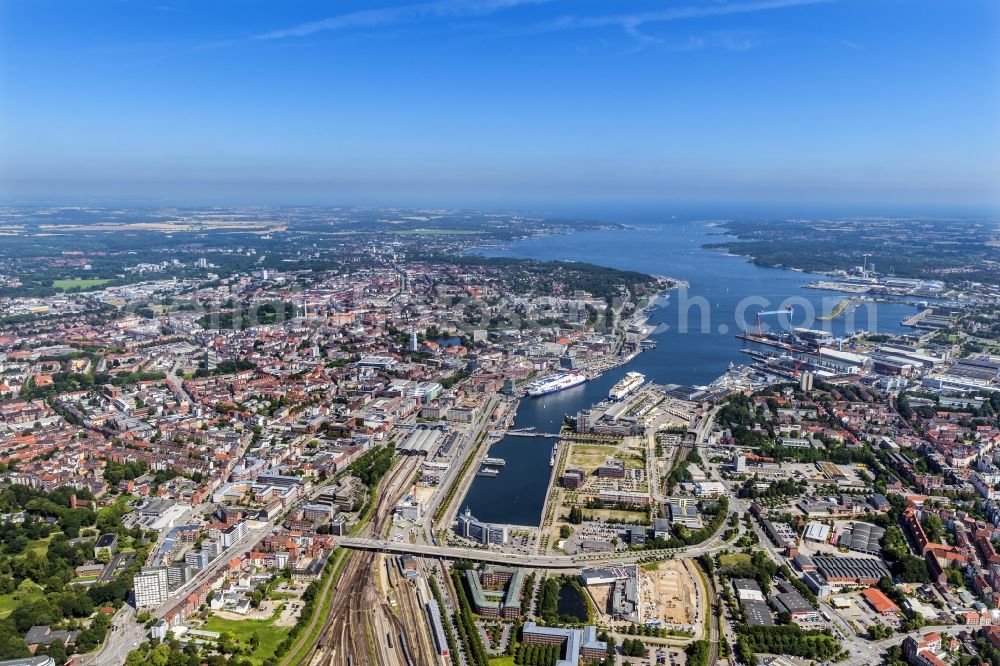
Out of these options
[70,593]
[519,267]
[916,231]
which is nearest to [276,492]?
[70,593]

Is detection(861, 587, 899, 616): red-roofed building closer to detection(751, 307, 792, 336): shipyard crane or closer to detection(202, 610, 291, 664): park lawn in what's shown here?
detection(202, 610, 291, 664): park lawn

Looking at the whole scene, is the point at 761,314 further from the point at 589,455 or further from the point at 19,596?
the point at 19,596

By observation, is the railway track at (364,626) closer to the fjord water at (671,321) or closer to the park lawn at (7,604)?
the fjord water at (671,321)

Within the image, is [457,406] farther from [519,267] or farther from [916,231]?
[916,231]

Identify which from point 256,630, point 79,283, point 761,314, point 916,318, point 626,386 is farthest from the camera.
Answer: point 79,283

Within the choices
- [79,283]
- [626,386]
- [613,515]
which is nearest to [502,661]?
[613,515]
